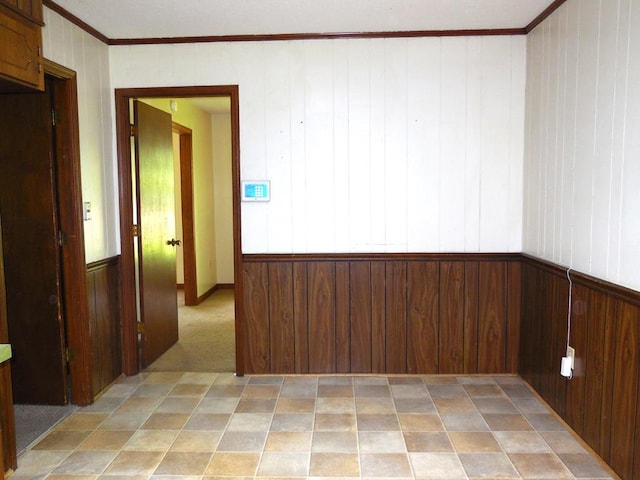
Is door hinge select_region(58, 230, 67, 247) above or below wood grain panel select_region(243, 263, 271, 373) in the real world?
above

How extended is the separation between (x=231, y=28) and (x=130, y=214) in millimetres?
1510

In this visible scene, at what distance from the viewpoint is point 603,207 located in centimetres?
244

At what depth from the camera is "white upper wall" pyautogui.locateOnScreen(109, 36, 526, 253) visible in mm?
3502

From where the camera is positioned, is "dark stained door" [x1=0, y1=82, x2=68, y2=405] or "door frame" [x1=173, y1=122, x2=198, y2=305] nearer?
"dark stained door" [x1=0, y1=82, x2=68, y2=405]

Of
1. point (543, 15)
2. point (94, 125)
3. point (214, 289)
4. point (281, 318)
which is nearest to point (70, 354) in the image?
point (281, 318)

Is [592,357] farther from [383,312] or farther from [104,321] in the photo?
[104,321]

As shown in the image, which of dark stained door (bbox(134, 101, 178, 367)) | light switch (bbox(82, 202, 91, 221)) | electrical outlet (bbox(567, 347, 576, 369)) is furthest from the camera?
dark stained door (bbox(134, 101, 178, 367))

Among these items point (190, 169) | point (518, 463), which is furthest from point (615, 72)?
point (190, 169)

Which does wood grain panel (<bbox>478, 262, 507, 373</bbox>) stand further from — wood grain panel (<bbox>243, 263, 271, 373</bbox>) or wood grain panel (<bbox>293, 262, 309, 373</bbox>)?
wood grain panel (<bbox>243, 263, 271, 373</bbox>)

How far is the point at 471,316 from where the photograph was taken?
143 inches

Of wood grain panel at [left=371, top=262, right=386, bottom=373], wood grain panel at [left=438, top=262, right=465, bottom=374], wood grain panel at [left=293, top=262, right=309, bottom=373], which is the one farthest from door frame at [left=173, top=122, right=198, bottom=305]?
wood grain panel at [left=438, top=262, right=465, bottom=374]

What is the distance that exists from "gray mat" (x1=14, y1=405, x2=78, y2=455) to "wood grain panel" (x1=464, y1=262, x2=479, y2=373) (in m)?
2.69

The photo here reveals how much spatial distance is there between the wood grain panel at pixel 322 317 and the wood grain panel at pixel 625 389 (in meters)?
1.85

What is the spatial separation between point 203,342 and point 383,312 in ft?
6.05
